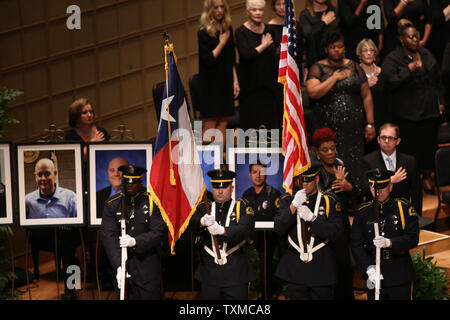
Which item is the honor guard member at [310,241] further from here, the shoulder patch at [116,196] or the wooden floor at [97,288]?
the shoulder patch at [116,196]

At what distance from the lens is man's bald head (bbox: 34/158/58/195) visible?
21.7 feet

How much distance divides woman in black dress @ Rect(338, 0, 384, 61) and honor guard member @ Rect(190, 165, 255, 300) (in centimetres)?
343

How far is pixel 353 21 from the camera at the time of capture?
28.7 ft

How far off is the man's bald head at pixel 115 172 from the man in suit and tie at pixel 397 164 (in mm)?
2084

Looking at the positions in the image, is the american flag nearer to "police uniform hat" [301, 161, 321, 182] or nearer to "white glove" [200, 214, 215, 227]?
"police uniform hat" [301, 161, 321, 182]

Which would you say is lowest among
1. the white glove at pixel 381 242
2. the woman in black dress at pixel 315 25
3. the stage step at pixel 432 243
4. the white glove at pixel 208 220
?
the stage step at pixel 432 243

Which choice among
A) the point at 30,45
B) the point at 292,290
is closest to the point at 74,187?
the point at 292,290

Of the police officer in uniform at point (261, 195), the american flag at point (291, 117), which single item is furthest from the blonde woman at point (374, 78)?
the american flag at point (291, 117)

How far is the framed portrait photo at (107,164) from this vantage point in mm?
6594

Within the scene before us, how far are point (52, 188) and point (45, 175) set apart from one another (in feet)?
0.41

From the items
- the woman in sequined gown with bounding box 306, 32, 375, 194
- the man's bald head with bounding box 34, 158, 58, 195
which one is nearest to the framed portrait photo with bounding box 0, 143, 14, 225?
the man's bald head with bounding box 34, 158, 58, 195

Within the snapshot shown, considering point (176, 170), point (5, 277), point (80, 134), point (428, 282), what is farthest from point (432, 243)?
point (5, 277)

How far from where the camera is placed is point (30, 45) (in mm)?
8992

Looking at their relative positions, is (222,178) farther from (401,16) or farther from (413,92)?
(401,16)
